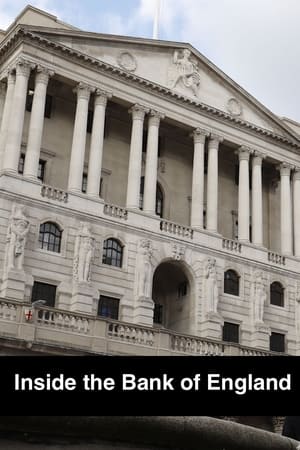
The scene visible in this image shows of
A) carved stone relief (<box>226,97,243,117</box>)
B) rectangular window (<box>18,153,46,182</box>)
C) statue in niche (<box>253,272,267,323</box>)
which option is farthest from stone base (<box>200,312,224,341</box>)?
carved stone relief (<box>226,97,243,117</box>)

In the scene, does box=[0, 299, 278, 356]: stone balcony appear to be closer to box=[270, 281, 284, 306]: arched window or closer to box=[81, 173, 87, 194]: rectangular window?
box=[270, 281, 284, 306]: arched window

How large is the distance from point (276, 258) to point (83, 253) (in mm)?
16101

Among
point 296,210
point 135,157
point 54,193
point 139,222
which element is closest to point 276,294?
point 296,210

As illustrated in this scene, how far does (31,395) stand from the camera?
6.41 meters

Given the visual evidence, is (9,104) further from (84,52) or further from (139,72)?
(139,72)

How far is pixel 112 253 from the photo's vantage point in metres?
42.2

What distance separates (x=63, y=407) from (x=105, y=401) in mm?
423

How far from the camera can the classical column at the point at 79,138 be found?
139ft

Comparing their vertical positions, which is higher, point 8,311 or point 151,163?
point 151,163

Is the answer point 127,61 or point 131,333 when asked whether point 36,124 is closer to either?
point 127,61

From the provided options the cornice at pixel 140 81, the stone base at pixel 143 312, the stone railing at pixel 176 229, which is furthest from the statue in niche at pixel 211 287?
the cornice at pixel 140 81

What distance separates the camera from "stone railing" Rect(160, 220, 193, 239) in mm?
44706

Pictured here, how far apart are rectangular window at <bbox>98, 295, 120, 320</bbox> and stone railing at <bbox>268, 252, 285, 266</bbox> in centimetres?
1347

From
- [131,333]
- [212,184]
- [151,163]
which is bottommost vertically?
[131,333]
